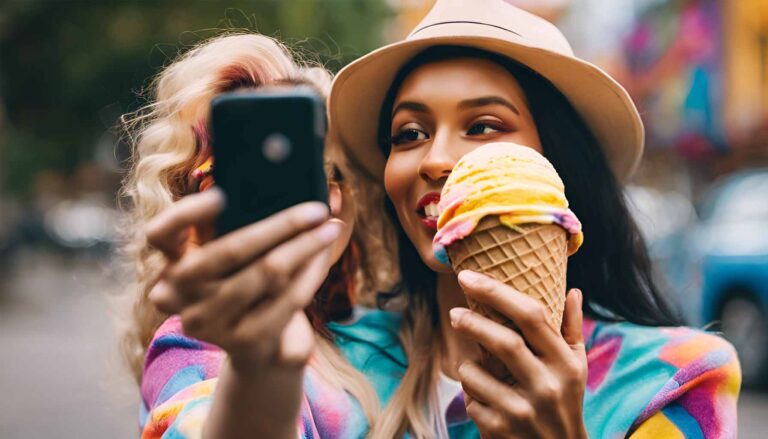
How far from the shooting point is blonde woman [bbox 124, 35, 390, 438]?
119 cm

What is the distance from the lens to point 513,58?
2.24m

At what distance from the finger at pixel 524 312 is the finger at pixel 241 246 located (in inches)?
21.9

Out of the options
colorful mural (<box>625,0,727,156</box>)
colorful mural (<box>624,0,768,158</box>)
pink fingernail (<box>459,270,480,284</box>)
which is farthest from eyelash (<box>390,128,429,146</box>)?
colorful mural (<box>625,0,727,156</box>)

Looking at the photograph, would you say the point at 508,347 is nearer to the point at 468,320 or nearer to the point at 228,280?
the point at 468,320

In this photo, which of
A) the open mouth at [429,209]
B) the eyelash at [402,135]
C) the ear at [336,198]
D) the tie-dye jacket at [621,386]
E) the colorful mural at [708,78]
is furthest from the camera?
the colorful mural at [708,78]

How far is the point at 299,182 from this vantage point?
1260 mm

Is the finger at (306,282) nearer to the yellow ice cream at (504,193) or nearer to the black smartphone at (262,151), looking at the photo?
the black smartphone at (262,151)

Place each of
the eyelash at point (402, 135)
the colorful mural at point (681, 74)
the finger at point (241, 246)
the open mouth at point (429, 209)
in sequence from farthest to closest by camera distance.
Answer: the colorful mural at point (681, 74) → the eyelash at point (402, 135) → the open mouth at point (429, 209) → the finger at point (241, 246)

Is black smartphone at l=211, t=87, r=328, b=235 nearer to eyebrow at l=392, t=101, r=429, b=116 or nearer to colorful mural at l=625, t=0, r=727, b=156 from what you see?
eyebrow at l=392, t=101, r=429, b=116

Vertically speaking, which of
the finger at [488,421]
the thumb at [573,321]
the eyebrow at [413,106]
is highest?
the eyebrow at [413,106]

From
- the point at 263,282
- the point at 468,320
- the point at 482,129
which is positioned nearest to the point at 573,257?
the point at 482,129

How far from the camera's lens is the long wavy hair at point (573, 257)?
7.42 feet

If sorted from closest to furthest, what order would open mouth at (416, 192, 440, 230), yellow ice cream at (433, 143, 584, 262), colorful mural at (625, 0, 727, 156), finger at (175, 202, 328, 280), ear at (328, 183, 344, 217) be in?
finger at (175, 202, 328, 280) → yellow ice cream at (433, 143, 584, 262) → open mouth at (416, 192, 440, 230) → ear at (328, 183, 344, 217) → colorful mural at (625, 0, 727, 156)

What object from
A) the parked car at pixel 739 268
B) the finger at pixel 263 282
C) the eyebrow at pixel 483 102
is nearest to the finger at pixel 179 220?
the finger at pixel 263 282
